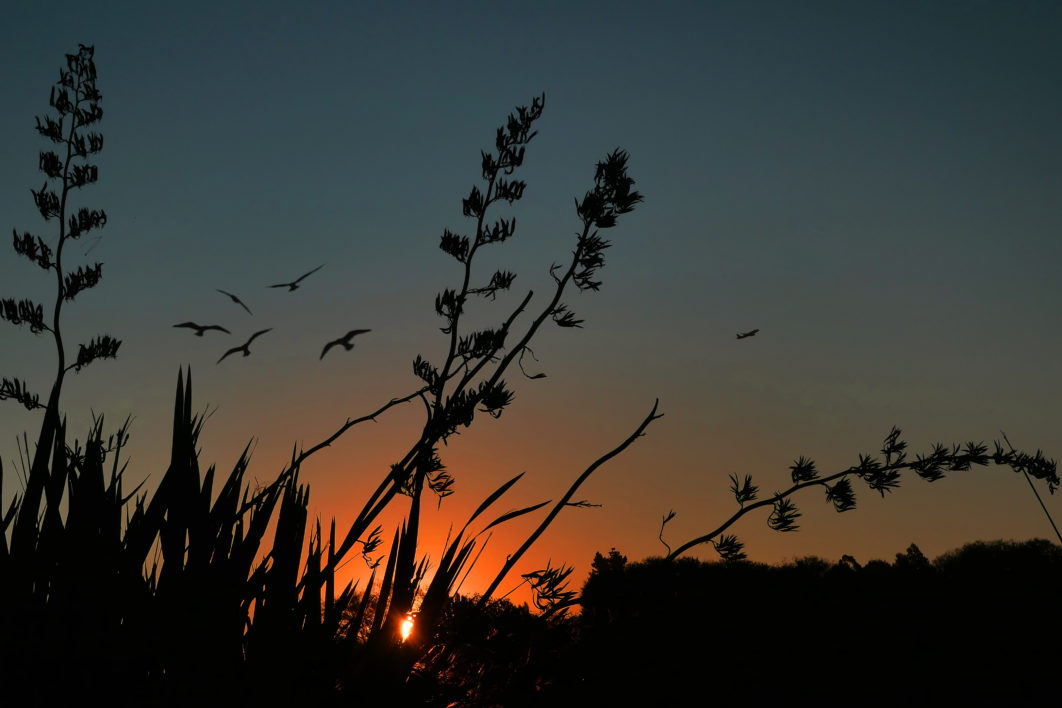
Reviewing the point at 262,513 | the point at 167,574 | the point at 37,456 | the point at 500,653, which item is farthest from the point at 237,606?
the point at 37,456

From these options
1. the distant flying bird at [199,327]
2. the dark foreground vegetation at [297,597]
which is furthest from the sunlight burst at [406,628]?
the distant flying bird at [199,327]

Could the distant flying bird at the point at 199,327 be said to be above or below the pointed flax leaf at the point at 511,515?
above

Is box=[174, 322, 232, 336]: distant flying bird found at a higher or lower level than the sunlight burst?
higher

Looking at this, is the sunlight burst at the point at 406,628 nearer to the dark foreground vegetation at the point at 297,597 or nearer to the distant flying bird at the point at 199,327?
the dark foreground vegetation at the point at 297,597

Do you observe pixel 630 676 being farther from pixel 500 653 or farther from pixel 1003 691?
pixel 1003 691

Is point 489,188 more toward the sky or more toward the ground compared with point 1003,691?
more toward the sky

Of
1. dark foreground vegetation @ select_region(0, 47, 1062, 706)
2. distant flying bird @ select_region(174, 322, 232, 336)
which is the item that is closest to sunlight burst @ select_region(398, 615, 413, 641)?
dark foreground vegetation @ select_region(0, 47, 1062, 706)

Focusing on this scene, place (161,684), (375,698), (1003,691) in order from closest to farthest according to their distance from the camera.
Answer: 1. (161,684)
2. (375,698)
3. (1003,691)

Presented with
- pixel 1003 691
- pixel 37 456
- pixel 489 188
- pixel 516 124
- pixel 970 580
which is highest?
pixel 516 124

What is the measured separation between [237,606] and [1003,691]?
922 centimetres

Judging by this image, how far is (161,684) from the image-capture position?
208cm

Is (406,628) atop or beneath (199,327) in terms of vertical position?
beneath

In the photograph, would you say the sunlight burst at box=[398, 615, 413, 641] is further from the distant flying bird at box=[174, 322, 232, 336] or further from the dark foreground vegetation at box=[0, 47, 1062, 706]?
the distant flying bird at box=[174, 322, 232, 336]

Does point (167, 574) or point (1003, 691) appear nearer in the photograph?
point (167, 574)
